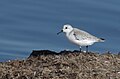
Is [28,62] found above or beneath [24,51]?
beneath

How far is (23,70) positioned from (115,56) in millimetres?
2289

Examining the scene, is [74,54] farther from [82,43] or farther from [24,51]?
[24,51]

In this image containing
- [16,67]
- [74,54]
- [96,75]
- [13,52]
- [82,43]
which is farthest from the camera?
[13,52]

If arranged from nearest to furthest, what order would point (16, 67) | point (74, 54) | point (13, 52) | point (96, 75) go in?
point (96, 75) → point (16, 67) → point (74, 54) → point (13, 52)

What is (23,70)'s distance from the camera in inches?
394

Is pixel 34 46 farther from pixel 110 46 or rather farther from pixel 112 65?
pixel 112 65

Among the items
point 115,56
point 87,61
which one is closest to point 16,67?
point 87,61

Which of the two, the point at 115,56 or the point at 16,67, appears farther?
the point at 115,56

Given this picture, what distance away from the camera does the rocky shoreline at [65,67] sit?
9.68 m

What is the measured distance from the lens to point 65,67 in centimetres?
1014

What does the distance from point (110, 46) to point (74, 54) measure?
6.75 meters

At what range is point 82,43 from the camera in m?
12.6

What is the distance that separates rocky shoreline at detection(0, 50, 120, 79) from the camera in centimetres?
968

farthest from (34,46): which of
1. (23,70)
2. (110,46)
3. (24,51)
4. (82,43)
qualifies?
(23,70)
